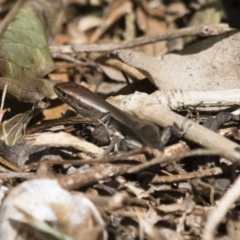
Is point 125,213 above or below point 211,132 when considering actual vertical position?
below

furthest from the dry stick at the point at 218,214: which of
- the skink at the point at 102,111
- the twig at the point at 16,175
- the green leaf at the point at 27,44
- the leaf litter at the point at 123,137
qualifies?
the green leaf at the point at 27,44

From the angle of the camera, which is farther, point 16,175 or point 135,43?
point 135,43

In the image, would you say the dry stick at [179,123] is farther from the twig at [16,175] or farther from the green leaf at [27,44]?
the twig at [16,175]

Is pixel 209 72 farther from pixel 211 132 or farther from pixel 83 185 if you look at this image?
pixel 83 185

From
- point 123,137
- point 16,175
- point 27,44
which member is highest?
point 27,44

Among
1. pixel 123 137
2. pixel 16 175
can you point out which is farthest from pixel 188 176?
pixel 16 175

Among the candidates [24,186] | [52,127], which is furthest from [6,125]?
[24,186]

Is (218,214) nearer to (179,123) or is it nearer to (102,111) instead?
(179,123)
